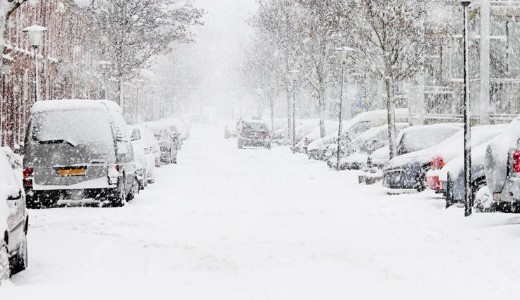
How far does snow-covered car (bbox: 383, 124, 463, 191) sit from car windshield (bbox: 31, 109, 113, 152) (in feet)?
21.7

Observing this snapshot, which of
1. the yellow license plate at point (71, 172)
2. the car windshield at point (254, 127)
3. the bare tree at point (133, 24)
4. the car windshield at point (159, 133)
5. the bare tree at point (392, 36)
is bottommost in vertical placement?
the yellow license plate at point (71, 172)

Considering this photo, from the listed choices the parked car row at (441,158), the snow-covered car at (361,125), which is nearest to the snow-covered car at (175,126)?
the snow-covered car at (361,125)

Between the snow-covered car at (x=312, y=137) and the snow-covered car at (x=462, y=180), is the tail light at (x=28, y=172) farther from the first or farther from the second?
the snow-covered car at (x=312, y=137)

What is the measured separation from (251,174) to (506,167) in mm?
15859

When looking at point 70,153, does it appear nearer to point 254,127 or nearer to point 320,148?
point 320,148

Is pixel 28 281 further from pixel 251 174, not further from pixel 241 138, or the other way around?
pixel 241 138

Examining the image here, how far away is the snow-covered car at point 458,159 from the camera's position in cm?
1459

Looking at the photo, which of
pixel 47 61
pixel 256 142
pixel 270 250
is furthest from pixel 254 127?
pixel 270 250

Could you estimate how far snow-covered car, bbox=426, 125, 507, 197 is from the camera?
574 inches

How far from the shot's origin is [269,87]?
67562 mm

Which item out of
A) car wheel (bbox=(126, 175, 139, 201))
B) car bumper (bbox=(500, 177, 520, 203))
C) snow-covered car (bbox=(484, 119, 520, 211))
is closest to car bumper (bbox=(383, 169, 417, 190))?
car wheel (bbox=(126, 175, 139, 201))

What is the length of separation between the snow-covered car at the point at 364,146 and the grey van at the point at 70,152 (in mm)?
13415

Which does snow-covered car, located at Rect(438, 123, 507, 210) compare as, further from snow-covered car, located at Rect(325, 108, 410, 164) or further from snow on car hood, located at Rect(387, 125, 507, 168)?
snow-covered car, located at Rect(325, 108, 410, 164)

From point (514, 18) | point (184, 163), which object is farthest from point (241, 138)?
point (514, 18)
